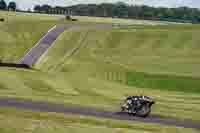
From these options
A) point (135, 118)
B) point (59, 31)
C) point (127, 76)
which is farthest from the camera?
point (59, 31)

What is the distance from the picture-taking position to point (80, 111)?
43.6m

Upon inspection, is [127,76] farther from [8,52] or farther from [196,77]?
[8,52]

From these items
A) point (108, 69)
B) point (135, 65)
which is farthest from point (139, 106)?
A: point (135, 65)

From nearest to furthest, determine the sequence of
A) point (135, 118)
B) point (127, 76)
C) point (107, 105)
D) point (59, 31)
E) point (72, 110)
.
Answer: point (135, 118) → point (72, 110) → point (107, 105) → point (127, 76) → point (59, 31)

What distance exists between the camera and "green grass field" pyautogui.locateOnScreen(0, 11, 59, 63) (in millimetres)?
84938

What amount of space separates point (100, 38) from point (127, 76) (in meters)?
25.5

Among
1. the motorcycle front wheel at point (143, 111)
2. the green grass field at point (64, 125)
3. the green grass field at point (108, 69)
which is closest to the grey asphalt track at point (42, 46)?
the green grass field at point (108, 69)

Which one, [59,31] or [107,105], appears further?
[59,31]

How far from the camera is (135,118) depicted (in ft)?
135

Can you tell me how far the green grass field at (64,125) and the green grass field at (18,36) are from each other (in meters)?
41.8

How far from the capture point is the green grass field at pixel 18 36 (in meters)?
84.9

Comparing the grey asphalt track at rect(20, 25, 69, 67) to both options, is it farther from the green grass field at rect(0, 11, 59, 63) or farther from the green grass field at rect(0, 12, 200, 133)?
the green grass field at rect(0, 12, 200, 133)

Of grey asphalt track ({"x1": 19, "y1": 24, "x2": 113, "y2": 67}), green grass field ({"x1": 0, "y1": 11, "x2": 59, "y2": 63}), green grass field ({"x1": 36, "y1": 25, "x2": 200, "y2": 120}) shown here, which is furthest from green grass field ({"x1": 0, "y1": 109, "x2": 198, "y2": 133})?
green grass field ({"x1": 0, "y1": 11, "x2": 59, "y2": 63})

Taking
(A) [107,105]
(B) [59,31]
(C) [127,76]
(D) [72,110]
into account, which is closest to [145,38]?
(B) [59,31]
